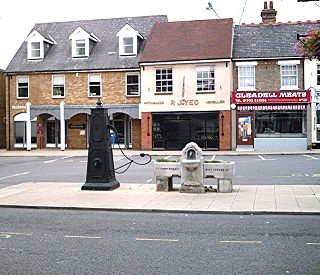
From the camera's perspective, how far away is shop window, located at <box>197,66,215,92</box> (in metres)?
32.0

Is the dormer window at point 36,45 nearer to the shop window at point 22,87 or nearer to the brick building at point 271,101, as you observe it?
the shop window at point 22,87

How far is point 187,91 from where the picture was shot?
3244cm

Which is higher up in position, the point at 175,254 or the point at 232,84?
the point at 232,84

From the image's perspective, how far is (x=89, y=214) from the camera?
10695 mm

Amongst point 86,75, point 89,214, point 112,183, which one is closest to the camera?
point 89,214

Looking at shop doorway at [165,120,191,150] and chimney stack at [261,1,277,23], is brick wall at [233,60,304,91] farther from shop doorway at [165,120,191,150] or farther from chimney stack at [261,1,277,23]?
chimney stack at [261,1,277,23]

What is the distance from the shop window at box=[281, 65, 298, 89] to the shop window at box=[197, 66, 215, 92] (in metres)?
4.70

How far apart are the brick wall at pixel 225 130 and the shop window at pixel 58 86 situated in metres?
12.4

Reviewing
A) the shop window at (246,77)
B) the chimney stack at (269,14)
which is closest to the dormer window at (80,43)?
the shop window at (246,77)

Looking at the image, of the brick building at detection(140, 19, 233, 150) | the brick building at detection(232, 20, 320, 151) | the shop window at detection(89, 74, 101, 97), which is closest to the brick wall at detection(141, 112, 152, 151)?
the brick building at detection(140, 19, 233, 150)

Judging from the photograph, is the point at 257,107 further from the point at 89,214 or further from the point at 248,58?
the point at 89,214

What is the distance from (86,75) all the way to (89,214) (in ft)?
82.7

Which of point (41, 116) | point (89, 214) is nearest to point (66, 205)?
point (89, 214)

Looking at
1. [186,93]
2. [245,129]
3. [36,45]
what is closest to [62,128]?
[36,45]
